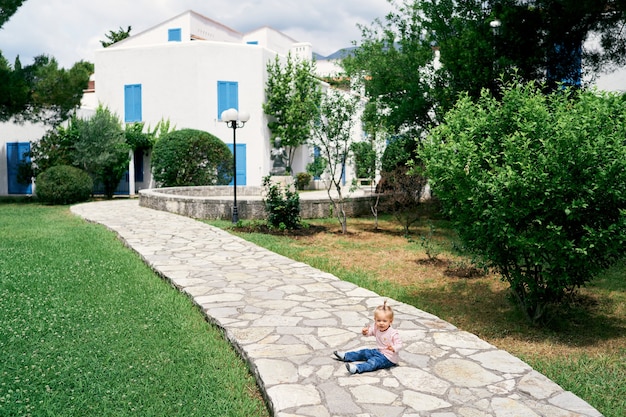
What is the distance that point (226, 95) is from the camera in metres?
23.5

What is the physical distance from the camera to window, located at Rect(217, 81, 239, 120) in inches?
920

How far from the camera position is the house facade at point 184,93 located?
23.1 m

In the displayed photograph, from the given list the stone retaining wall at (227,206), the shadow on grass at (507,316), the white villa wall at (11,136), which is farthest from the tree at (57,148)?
the shadow on grass at (507,316)

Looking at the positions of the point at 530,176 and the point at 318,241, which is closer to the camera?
the point at 530,176

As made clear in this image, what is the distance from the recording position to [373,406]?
348cm

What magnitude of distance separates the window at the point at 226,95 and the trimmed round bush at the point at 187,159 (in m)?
2.09

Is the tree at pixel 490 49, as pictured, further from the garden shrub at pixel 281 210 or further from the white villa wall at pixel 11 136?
the white villa wall at pixel 11 136

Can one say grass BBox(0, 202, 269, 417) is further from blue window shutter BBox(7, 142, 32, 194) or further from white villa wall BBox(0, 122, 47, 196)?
blue window shutter BBox(7, 142, 32, 194)

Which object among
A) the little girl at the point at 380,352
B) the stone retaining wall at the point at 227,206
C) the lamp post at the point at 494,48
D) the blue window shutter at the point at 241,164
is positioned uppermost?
the lamp post at the point at 494,48

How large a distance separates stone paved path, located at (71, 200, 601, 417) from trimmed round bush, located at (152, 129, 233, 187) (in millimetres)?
13713

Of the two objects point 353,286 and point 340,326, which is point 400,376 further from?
point 353,286

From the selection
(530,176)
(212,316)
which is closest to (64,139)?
(212,316)

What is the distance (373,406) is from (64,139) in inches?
809

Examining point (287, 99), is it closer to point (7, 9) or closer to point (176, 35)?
point (176, 35)
